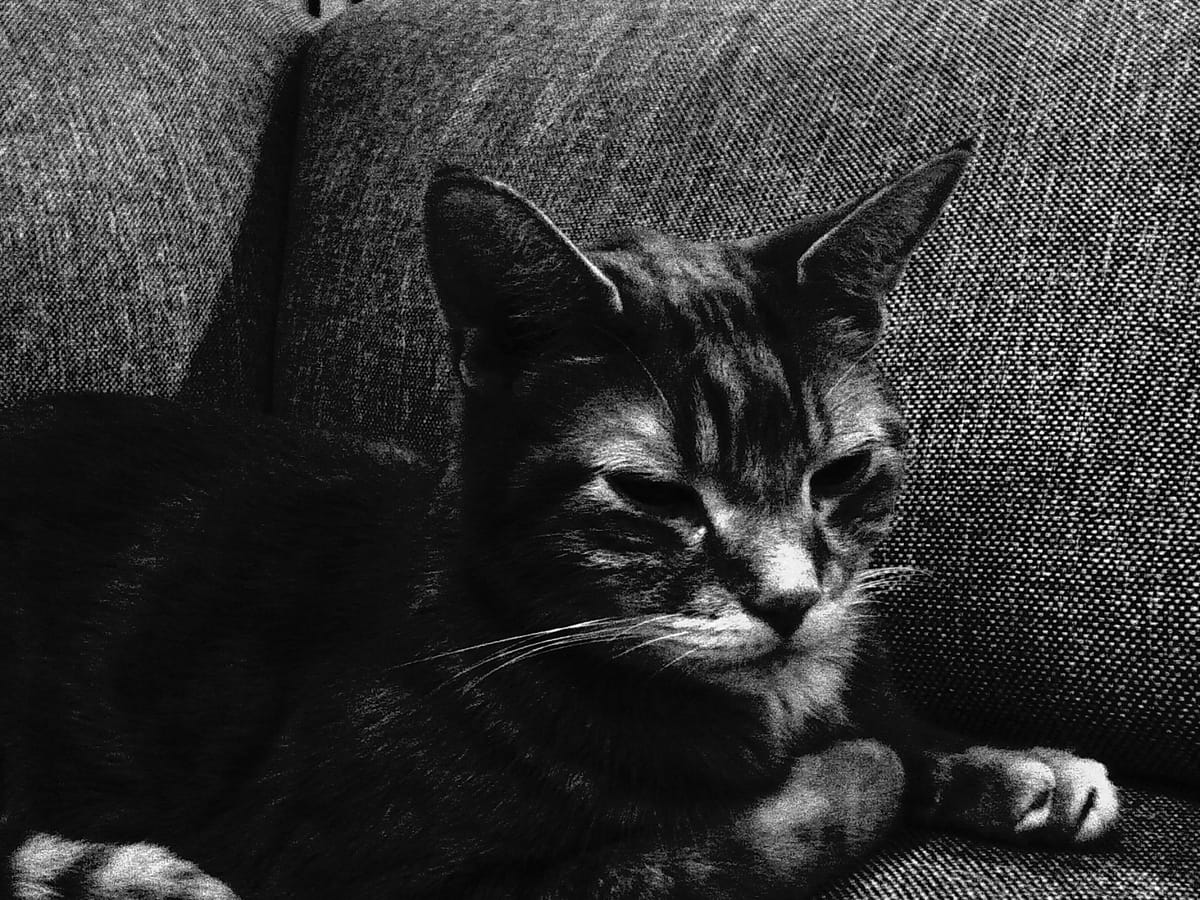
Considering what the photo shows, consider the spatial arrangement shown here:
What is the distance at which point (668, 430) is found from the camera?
763mm

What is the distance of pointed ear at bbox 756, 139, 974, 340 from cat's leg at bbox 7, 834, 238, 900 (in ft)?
2.01

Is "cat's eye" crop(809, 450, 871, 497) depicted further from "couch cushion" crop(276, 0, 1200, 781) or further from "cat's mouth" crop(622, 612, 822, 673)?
"couch cushion" crop(276, 0, 1200, 781)

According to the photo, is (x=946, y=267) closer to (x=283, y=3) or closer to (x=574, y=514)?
(x=574, y=514)

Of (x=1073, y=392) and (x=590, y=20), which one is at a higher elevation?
(x=590, y=20)

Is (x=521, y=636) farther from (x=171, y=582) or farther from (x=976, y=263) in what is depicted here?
(x=976, y=263)

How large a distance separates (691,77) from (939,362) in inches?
19.2

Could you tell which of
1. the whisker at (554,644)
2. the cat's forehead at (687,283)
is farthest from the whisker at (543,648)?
the cat's forehead at (687,283)

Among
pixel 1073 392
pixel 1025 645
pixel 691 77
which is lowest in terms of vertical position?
pixel 1025 645

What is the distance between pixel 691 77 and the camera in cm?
131

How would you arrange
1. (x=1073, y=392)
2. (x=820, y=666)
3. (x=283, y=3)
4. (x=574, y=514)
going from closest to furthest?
(x=574, y=514), (x=820, y=666), (x=1073, y=392), (x=283, y=3)

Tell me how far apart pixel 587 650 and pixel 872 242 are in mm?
356

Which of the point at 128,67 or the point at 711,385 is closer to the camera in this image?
the point at 711,385

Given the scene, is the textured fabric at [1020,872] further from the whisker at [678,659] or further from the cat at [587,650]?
the whisker at [678,659]

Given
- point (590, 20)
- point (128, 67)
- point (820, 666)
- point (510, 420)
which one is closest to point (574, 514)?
point (510, 420)
